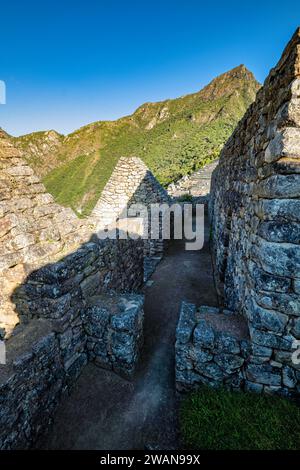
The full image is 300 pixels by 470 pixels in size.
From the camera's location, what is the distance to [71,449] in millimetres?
2516

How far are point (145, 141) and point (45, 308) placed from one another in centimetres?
4713

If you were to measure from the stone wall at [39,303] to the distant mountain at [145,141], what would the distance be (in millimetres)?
23883

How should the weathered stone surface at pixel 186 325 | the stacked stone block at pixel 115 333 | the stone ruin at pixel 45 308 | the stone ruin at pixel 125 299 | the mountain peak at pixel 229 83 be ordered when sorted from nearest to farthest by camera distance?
the stone ruin at pixel 125 299
the stone ruin at pixel 45 308
the weathered stone surface at pixel 186 325
the stacked stone block at pixel 115 333
the mountain peak at pixel 229 83

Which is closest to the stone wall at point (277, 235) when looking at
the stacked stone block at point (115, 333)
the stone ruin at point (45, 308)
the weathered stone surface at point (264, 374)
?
the weathered stone surface at point (264, 374)

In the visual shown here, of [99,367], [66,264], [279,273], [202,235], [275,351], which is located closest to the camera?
[279,273]

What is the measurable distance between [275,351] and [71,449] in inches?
105

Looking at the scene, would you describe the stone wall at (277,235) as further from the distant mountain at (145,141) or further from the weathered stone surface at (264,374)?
the distant mountain at (145,141)

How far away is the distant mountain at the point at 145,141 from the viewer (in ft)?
106

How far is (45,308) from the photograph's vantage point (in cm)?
297

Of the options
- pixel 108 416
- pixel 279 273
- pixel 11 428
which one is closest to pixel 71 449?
pixel 108 416

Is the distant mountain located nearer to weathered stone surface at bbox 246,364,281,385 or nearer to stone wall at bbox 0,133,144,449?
stone wall at bbox 0,133,144,449

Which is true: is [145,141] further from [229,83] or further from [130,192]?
[130,192]

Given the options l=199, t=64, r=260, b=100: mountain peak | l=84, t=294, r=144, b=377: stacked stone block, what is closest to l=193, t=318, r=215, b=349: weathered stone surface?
l=84, t=294, r=144, b=377: stacked stone block
